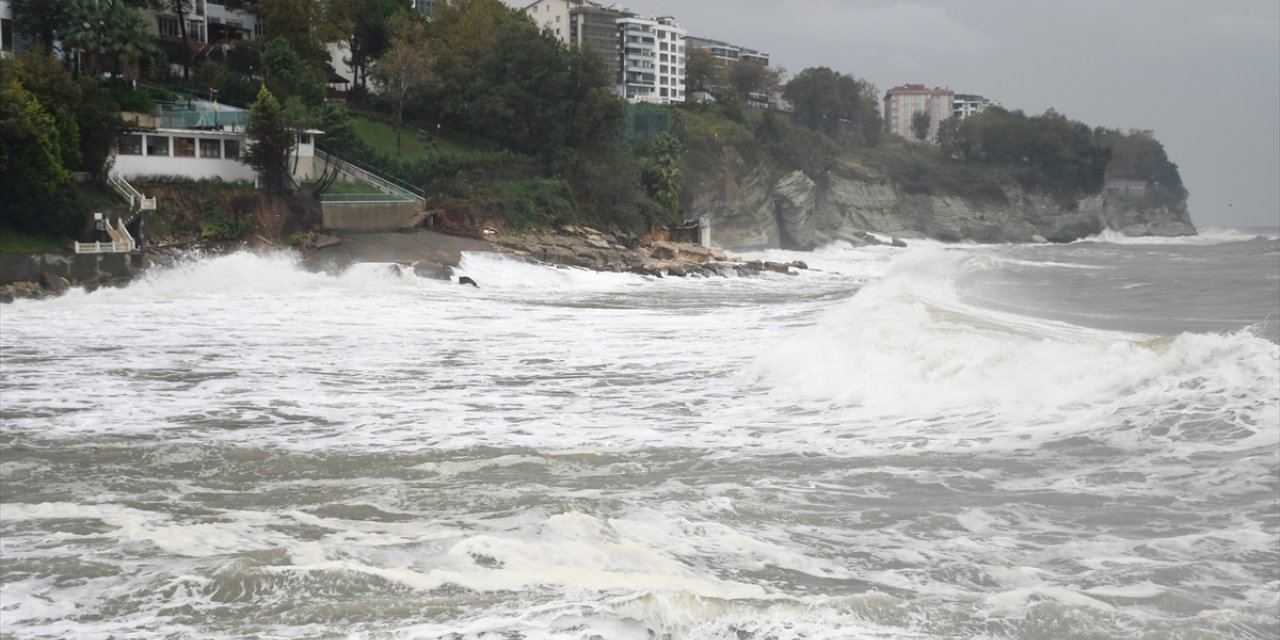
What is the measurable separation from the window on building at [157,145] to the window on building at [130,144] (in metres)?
0.43

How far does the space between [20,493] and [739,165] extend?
68.1 m

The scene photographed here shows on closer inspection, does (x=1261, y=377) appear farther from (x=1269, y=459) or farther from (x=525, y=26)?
(x=525, y=26)

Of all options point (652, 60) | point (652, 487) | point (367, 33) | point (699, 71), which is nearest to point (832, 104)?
point (699, 71)

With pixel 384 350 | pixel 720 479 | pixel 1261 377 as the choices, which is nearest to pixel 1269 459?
pixel 1261 377

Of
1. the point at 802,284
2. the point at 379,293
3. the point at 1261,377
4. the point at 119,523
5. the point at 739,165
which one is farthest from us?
the point at 739,165

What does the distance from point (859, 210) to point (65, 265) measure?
73993 mm

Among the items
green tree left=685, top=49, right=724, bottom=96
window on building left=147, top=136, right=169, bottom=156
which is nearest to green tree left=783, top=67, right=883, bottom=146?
green tree left=685, top=49, right=724, bottom=96

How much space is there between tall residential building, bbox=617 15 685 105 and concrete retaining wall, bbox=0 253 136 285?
252 feet

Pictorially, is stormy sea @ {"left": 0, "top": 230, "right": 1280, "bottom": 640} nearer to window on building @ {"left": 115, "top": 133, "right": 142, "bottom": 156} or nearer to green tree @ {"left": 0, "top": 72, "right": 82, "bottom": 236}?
green tree @ {"left": 0, "top": 72, "right": 82, "bottom": 236}

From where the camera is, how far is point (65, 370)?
17.3 meters

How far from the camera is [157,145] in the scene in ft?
131

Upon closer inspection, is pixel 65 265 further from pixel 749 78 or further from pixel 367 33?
pixel 749 78

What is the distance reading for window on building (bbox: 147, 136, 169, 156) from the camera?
39781 millimetres

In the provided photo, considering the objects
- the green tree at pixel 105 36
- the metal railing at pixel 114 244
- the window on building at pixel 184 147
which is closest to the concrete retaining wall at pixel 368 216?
the window on building at pixel 184 147
